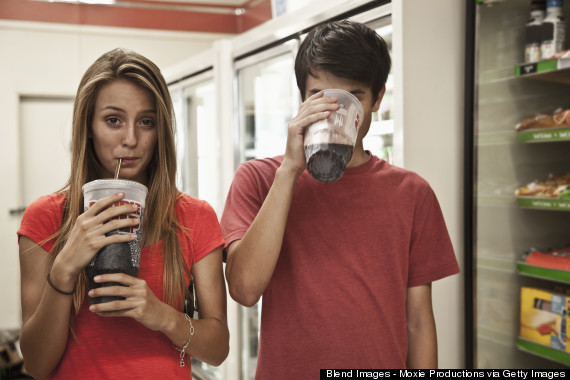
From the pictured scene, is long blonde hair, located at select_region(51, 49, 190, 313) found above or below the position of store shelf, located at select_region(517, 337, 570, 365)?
above

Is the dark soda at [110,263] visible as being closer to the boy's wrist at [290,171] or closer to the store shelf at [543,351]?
the boy's wrist at [290,171]

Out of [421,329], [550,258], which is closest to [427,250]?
[421,329]

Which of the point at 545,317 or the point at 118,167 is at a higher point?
the point at 118,167

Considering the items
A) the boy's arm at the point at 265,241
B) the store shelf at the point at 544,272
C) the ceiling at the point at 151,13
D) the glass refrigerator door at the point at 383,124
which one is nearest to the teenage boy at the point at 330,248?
the boy's arm at the point at 265,241

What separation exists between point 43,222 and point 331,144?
0.59 meters

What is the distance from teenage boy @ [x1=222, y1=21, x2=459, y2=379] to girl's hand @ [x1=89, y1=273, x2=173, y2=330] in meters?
0.21

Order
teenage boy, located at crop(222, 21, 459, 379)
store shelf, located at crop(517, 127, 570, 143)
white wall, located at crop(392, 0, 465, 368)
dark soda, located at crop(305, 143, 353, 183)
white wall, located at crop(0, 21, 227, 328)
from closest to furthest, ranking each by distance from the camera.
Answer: dark soda, located at crop(305, 143, 353, 183)
teenage boy, located at crop(222, 21, 459, 379)
white wall, located at crop(392, 0, 465, 368)
store shelf, located at crop(517, 127, 570, 143)
white wall, located at crop(0, 21, 227, 328)

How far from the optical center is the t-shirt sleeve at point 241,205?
1.18m

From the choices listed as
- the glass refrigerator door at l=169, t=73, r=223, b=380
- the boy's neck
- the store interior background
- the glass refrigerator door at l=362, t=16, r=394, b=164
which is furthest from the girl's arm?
the glass refrigerator door at l=169, t=73, r=223, b=380

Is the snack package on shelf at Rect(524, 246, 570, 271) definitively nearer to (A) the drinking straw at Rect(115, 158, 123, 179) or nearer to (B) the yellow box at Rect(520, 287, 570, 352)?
(B) the yellow box at Rect(520, 287, 570, 352)

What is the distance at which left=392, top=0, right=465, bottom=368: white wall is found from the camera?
192 cm

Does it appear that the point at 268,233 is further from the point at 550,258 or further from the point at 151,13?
the point at 151,13

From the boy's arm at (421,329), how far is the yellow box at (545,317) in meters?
1.11

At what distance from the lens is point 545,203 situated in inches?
84.2
